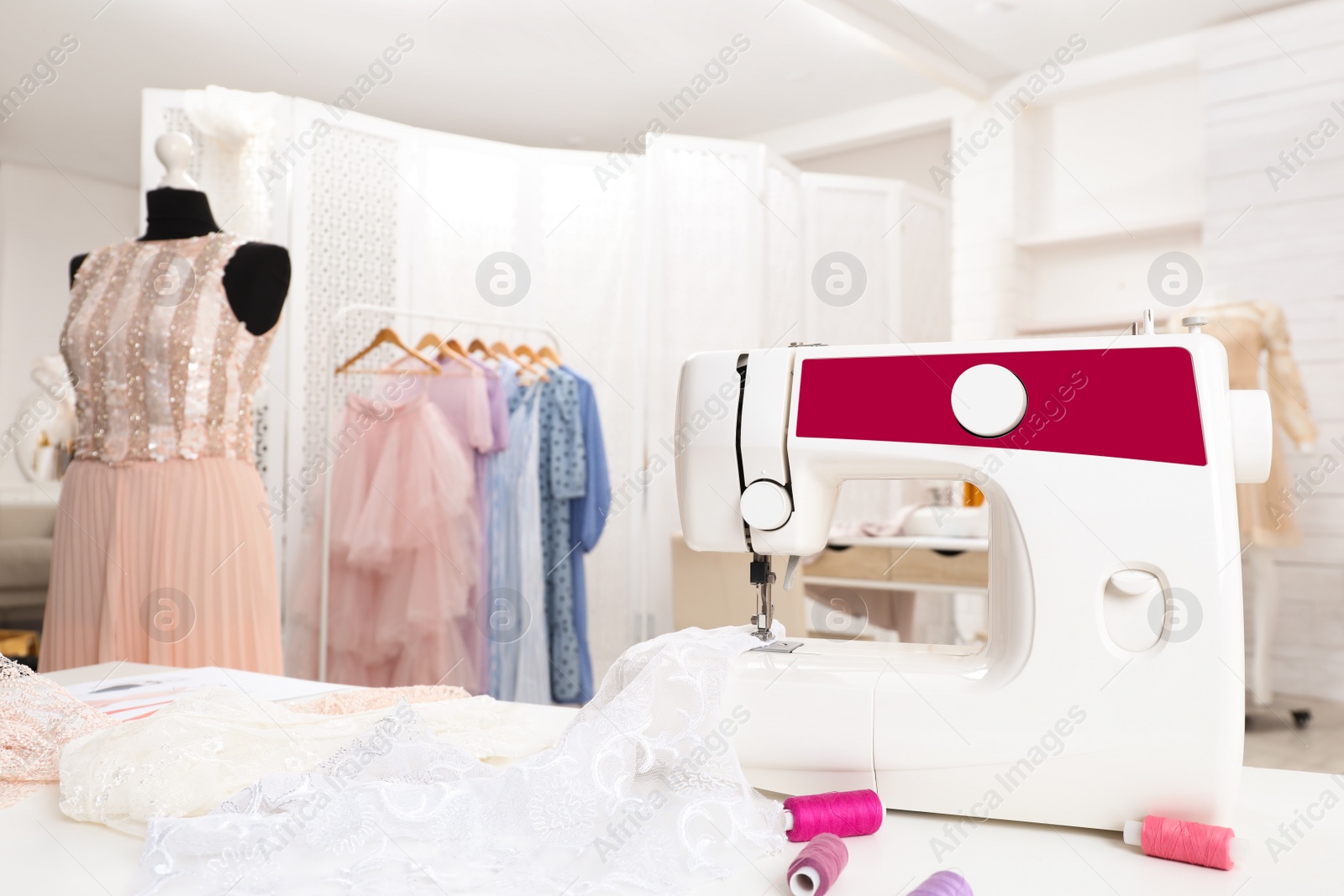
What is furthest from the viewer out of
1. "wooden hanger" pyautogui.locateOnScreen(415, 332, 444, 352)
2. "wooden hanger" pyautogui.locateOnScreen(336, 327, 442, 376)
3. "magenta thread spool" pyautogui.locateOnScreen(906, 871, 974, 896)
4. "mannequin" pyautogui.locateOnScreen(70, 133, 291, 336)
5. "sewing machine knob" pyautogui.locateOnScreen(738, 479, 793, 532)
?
Result: "wooden hanger" pyautogui.locateOnScreen(415, 332, 444, 352)

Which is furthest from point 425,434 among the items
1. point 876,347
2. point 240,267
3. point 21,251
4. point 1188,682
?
point 21,251

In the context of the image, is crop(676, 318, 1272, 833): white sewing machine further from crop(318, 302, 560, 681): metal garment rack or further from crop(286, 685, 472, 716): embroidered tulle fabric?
crop(318, 302, 560, 681): metal garment rack

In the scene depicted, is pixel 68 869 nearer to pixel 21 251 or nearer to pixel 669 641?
pixel 669 641

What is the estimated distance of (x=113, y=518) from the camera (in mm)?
1906

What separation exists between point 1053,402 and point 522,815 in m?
0.57

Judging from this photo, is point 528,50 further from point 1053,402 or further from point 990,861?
point 990,861

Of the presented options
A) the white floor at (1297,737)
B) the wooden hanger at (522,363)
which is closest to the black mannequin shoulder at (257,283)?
the wooden hanger at (522,363)

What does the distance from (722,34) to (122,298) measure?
9.93 ft

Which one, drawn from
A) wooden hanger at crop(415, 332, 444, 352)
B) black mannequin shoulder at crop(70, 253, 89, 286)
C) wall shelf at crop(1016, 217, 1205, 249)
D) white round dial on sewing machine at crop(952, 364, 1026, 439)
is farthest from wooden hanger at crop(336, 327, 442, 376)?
wall shelf at crop(1016, 217, 1205, 249)

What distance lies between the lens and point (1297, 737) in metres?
3.41

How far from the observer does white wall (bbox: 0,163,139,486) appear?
16.6ft

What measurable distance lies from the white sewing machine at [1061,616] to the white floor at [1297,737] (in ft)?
8.38

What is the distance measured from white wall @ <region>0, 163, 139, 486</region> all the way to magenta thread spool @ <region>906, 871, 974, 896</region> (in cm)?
546

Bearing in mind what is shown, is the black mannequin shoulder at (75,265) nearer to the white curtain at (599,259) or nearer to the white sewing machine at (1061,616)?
the white curtain at (599,259)
